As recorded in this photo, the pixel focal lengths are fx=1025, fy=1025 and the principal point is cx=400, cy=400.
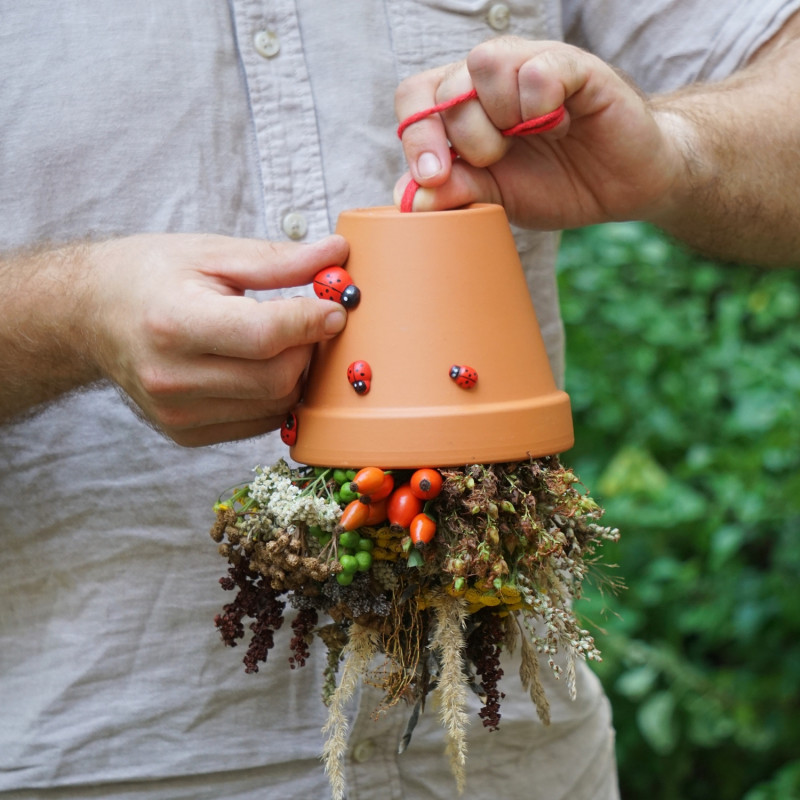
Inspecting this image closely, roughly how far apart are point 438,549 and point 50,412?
2.09 ft

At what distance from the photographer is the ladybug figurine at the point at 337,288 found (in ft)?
3.78

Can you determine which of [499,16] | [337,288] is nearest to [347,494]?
[337,288]

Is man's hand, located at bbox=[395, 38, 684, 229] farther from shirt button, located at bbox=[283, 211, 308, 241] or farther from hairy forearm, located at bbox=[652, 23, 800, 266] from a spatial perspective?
shirt button, located at bbox=[283, 211, 308, 241]

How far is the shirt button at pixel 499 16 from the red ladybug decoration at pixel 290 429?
2.29ft

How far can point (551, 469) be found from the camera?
3.84 feet


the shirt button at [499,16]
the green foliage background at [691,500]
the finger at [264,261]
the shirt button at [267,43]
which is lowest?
the green foliage background at [691,500]

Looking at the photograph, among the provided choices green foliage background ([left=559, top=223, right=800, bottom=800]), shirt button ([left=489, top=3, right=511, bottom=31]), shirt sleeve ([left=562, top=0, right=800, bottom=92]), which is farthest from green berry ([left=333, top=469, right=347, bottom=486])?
green foliage background ([left=559, top=223, right=800, bottom=800])

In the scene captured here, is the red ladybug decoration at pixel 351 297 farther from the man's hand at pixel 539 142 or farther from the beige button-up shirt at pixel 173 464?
the beige button-up shirt at pixel 173 464

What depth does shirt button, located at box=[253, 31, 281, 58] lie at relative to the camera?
1.41 meters

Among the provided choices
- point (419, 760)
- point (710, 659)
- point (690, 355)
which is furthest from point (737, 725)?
point (419, 760)

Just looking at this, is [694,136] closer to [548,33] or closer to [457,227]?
[548,33]

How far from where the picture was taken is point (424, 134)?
126 centimetres

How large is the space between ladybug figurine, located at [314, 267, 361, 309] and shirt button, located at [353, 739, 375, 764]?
2.19ft

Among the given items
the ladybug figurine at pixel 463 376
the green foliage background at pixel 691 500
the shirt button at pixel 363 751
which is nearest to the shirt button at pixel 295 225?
the ladybug figurine at pixel 463 376
